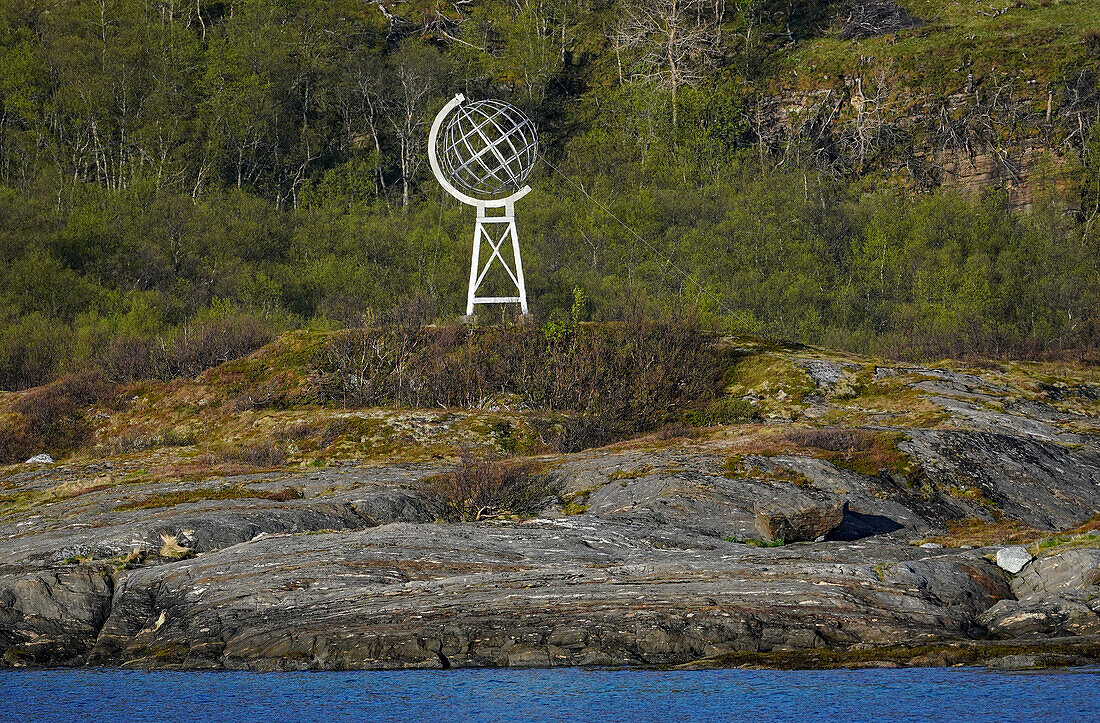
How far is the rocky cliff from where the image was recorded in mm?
17594

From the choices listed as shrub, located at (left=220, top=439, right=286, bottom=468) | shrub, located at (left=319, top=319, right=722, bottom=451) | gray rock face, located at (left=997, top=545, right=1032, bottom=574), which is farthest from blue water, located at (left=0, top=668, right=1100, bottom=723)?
shrub, located at (left=319, top=319, right=722, bottom=451)

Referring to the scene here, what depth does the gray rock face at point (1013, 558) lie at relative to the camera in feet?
65.1

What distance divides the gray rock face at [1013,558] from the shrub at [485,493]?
9.57 metres

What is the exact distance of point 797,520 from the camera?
73.7 feet

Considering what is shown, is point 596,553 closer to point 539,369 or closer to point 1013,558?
point 1013,558

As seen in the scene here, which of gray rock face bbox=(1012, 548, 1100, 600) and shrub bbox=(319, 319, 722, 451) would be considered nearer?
gray rock face bbox=(1012, 548, 1100, 600)

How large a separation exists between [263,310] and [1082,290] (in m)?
42.2

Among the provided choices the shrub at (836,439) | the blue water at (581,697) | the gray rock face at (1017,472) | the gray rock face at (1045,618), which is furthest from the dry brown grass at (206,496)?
the gray rock face at (1045,618)

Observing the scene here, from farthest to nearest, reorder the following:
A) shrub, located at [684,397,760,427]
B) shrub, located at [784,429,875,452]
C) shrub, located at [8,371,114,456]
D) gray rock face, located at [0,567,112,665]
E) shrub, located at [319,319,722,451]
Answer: shrub, located at [319,319,722,451], shrub, located at [8,371,114,456], shrub, located at [684,397,760,427], shrub, located at [784,429,875,452], gray rock face, located at [0,567,112,665]

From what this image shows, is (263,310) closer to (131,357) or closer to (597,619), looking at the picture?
(131,357)

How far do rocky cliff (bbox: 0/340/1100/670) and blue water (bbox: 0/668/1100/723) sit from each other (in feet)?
1.88

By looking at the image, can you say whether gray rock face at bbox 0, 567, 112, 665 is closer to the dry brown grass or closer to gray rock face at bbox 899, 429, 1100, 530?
the dry brown grass

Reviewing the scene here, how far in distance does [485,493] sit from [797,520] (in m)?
7.11

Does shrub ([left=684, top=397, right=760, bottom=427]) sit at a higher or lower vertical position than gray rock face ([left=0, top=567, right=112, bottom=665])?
lower
